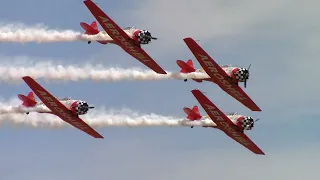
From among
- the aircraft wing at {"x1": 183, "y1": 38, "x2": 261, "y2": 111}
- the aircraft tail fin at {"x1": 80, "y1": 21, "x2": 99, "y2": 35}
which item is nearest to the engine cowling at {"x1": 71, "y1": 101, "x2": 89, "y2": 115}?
the aircraft tail fin at {"x1": 80, "y1": 21, "x2": 99, "y2": 35}

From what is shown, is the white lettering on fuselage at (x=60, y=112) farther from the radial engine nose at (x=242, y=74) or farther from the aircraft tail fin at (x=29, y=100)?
the radial engine nose at (x=242, y=74)

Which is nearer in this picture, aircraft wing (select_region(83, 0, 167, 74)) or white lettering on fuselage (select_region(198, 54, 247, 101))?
aircraft wing (select_region(83, 0, 167, 74))

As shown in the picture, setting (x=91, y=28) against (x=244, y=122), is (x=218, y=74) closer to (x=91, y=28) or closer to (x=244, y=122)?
(x=244, y=122)

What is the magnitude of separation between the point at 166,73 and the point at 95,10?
8676mm

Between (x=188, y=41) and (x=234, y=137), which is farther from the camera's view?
(x=234, y=137)

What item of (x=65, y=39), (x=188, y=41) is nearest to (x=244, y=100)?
(x=188, y=41)

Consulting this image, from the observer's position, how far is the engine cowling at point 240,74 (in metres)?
110

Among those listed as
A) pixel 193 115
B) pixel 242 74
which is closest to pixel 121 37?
pixel 242 74

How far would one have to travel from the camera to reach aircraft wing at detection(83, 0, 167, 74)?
4222 inches

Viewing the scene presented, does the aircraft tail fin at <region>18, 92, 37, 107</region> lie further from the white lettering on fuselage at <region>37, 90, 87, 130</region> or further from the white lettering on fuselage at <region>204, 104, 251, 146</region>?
the white lettering on fuselage at <region>204, 104, 251, 146</region>

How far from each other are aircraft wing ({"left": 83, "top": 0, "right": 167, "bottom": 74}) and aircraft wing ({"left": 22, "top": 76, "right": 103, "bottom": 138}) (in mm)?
7075

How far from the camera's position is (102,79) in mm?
112688

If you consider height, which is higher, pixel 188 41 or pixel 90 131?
pixel 188 41

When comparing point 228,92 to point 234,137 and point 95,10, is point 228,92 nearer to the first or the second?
point 234,137
